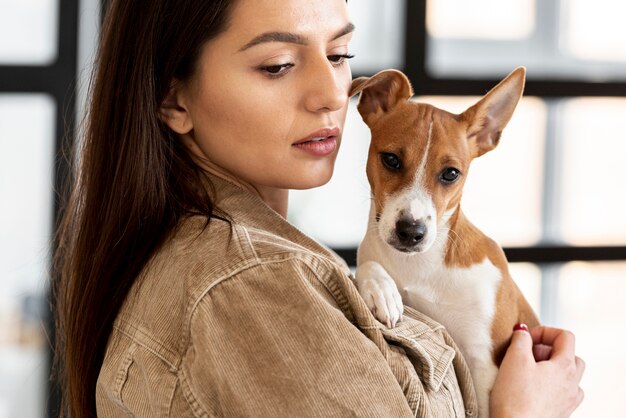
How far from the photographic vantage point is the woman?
3.12 feet

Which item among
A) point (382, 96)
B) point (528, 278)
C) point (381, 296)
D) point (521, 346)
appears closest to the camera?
point (381, 296)

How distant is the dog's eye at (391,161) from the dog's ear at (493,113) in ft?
0.58

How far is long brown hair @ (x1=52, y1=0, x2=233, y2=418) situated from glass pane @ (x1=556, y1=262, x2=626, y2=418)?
2711 mm

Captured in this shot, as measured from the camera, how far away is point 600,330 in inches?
143

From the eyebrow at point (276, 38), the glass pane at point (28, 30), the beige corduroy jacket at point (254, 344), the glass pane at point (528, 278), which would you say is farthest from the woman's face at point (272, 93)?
the glass pane at point (528, 278)

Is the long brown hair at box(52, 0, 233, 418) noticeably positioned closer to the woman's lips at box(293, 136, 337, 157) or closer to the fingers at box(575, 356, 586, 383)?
the woman's lips at box(293, 136, 337, 157)

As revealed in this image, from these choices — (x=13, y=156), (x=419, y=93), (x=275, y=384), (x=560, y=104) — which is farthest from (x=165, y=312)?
(x=560, y=104)

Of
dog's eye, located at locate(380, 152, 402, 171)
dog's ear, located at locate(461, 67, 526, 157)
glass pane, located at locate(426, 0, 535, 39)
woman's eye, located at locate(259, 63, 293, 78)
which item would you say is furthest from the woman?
glass pane, located at locate(426, 0, 535, 39)

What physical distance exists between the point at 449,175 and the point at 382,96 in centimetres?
21

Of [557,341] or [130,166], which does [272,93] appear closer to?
[130,166]

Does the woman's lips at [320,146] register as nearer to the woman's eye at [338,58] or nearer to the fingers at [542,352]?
the woman's eye at [338,58]

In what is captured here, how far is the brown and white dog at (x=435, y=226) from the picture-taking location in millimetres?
1481

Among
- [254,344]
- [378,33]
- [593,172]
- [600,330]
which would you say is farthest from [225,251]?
[600,330]

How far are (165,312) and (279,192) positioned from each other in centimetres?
41
